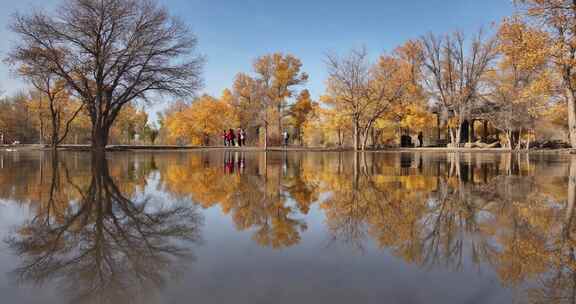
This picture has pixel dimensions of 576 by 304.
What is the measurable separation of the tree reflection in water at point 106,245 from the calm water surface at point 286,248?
12mm

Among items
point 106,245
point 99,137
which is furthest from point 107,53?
point 106,245

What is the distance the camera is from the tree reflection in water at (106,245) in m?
2.33

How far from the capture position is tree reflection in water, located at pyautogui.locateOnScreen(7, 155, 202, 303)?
2.33 m

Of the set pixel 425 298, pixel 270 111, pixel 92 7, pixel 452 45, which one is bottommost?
pixel 425 298

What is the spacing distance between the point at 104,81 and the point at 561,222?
83.0 ft

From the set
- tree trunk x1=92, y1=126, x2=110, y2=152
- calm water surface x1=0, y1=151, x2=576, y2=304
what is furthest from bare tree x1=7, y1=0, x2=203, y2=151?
calm water surface x1=0, y1=151, x2=576, y2=304

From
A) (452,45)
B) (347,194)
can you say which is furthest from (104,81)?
(452,45)

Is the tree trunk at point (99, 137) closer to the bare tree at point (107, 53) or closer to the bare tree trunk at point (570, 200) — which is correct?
the bare tree at point (107, 53)

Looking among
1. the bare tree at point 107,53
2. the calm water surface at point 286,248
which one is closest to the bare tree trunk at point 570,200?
the calm water surface at point 286,248

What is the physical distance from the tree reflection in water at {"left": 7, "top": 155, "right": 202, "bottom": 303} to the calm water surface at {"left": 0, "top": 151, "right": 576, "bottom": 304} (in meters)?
0.01

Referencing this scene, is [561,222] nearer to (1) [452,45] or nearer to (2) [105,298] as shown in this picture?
(2) [105,298]

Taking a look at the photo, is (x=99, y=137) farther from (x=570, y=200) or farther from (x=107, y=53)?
(x=570, y=200)

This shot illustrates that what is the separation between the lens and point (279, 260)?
9.35 feet

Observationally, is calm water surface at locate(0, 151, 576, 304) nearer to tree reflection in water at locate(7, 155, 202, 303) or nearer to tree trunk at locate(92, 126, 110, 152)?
tree reflection in water at locate(7, 155, 202, 303)
